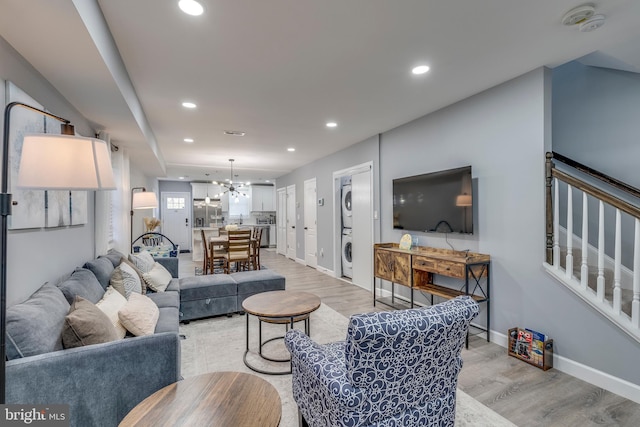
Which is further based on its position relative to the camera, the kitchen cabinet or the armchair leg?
the kitchen cabinet

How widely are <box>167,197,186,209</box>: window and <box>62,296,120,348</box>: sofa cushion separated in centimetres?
939

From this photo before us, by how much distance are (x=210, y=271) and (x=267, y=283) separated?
94.9 inches

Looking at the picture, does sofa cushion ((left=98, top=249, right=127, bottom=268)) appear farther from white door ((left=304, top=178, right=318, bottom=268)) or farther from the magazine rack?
white door ((left=304, top=178, right=318, bottom=268))

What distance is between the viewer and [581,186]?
235 cm

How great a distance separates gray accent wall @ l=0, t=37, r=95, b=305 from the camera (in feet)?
5.42

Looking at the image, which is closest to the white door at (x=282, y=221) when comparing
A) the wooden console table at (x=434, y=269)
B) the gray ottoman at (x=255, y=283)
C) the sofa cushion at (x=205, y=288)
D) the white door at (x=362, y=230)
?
the white door at (x=362, y=230)

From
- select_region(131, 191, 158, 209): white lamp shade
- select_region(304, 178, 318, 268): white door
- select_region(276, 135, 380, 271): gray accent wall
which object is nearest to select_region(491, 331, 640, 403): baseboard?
select_region(276, 135, 380, 271): gray accent wall

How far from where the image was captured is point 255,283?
3.75m

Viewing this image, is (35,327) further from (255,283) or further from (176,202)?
(176,202)

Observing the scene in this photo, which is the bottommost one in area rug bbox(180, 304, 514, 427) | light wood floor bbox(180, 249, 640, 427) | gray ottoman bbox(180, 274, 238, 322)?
light wood floor bbox(180, 249, 640, 427)

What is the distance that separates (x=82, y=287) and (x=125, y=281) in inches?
25.7

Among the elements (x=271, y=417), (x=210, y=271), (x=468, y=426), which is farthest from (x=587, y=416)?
(x=210, y=271)

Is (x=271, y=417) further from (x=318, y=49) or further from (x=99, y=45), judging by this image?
(x=318, y=49)

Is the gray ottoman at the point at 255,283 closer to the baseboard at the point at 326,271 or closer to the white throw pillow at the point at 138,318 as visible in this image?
the white throw pillow at the point at 138,318
